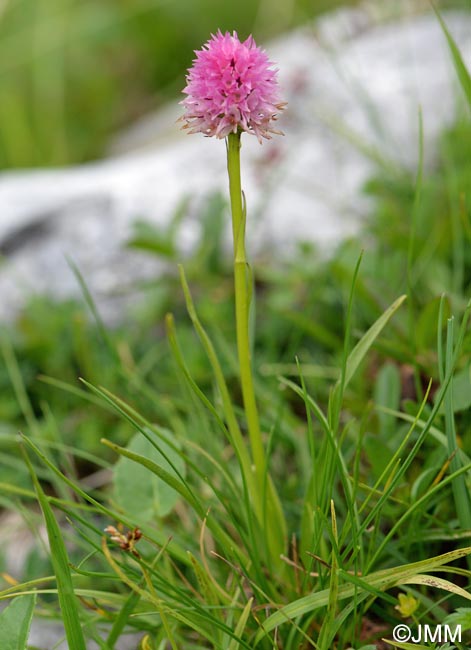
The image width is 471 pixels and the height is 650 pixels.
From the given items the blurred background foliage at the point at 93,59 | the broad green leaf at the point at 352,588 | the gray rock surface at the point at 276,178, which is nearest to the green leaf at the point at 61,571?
the broad green leaf at the point at 352,588

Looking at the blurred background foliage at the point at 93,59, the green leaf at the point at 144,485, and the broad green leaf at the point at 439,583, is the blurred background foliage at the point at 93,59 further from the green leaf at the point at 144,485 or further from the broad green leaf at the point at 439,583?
the broad green leaf at the point at 439,583

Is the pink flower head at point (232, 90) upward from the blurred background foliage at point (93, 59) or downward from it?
downward

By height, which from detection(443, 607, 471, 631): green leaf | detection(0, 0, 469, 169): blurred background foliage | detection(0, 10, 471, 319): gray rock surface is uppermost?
detection(0, 0, 469, 169): blurred background foliage

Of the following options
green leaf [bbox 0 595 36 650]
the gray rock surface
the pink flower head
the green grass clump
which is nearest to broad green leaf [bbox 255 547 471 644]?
the green grass clump

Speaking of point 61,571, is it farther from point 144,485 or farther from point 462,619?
point 462,619

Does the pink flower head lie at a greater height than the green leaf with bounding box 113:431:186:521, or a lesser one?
greater

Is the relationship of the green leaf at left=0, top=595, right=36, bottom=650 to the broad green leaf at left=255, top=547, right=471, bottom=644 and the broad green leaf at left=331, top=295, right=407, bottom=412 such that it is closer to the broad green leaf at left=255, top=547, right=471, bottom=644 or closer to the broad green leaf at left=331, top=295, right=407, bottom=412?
the broad green leaf at left=255, top=547, right=471, bottom=644

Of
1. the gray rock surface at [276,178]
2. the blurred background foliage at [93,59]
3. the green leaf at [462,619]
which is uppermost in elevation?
the blurred background foliage at [93,59]

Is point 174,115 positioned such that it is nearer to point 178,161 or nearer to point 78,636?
point 178,161
